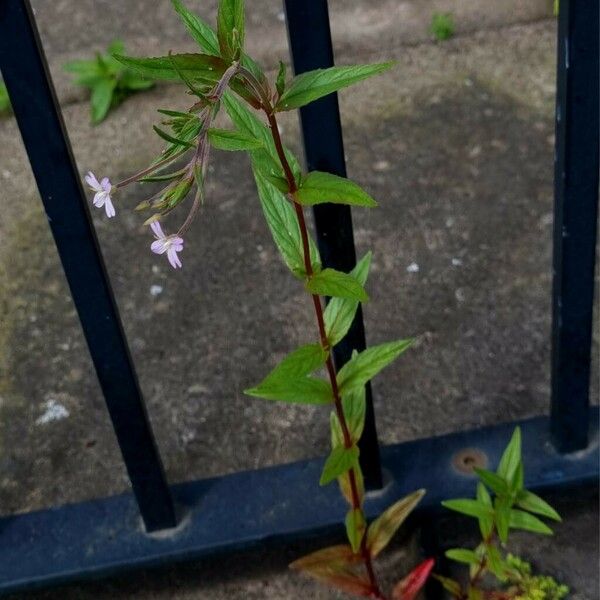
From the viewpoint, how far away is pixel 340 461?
3.73 ft

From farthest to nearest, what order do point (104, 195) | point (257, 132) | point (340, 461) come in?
point (340, 461)
point (257, 132)
point (104, 195)

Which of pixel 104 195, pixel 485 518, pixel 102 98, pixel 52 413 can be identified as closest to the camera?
pixel 104 195

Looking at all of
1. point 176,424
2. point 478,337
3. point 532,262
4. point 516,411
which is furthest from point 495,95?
point 176,424

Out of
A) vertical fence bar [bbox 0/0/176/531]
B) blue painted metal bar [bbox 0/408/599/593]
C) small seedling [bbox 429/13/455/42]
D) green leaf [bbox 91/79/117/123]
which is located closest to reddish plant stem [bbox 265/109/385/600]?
blue painted metal bar [bbox 0/408/599/593]

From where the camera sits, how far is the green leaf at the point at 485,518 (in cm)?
124

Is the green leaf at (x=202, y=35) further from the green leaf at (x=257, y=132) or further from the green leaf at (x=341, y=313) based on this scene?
the green leaf at (x=341, y=313)

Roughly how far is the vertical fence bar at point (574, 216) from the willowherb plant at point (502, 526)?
0.11 metres

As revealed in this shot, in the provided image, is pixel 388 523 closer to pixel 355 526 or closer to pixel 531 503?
pixel 355 526

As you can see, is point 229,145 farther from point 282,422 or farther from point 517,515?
point 282,422

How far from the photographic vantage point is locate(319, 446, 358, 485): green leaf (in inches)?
44.3

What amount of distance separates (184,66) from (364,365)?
0.41 metres

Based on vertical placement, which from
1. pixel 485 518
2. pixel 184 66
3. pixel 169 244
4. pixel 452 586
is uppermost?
pixel 184 66

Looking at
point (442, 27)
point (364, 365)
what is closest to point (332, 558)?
point (364, 365)

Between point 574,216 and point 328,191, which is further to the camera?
point 574,216
